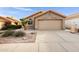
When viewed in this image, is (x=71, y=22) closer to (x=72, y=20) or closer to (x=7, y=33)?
(x=72, y=20)

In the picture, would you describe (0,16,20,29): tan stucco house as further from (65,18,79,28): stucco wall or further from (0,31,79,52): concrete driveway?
(65,18,79,28): stucco wall

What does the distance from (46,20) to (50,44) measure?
15.6 inches

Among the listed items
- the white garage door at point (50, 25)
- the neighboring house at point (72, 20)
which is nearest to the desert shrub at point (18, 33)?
the white garage door at point (50, 25)

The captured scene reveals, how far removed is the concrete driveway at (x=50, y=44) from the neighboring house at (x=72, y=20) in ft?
0.48

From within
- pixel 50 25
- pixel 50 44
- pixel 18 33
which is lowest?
pixel 50 44

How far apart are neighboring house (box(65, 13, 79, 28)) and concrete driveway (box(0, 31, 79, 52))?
0.15 meters

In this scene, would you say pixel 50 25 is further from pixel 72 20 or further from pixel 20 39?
pixel 20 39

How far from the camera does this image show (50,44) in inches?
114

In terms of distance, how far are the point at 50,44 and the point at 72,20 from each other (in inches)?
20.6

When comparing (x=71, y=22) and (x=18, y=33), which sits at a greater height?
(x=71, y=22)

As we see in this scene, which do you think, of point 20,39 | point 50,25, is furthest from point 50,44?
point 20,39

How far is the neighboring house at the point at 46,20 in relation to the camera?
2.92 meters

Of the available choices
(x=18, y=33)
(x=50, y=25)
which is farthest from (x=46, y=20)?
(x=18, y=33)

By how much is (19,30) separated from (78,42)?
0.96m
